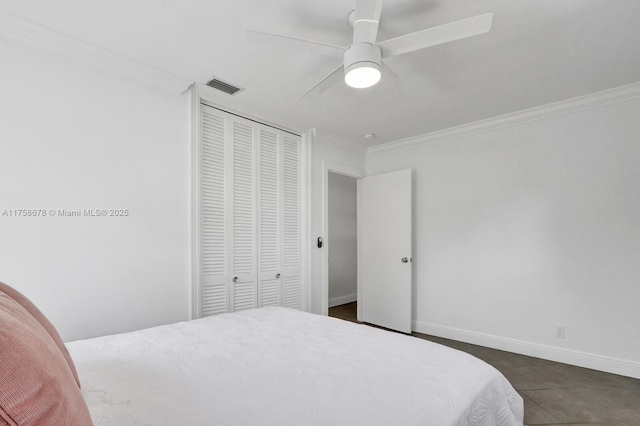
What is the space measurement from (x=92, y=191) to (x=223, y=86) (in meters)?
1.31

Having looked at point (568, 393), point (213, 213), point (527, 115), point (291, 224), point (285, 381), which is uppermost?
point (527, 115)

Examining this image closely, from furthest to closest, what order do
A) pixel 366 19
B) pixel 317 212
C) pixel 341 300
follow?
pixel 341 300
pixel 317 212
pixel 366 19

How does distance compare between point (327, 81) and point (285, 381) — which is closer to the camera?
point (285, 381)

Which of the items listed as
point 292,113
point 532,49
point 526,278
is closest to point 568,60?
point 532,49

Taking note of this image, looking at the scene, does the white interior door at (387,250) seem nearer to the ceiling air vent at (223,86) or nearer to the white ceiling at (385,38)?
the white ceiling at (385,38)

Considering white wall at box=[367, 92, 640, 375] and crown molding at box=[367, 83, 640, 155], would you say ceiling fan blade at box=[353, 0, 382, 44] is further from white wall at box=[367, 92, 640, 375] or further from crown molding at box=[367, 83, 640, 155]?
white wall at box=[367, 92, 640, 375]

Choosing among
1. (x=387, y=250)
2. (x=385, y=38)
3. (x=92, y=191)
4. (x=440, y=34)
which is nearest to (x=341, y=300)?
(x=387, y=250)

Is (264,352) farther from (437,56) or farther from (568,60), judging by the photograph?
(568,60)

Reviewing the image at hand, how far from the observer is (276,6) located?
71.1 inches

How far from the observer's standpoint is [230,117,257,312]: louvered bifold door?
312 centimetres

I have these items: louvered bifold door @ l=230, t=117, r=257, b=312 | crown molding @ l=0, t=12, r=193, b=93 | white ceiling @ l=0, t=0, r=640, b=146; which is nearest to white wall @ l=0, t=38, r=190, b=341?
crown molding @ l=0, t=12, r=193, b=93

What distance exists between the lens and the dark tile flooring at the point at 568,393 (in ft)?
7.02

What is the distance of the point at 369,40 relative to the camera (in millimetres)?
1762

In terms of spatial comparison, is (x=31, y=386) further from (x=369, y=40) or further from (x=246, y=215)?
(x=246, y=215)
